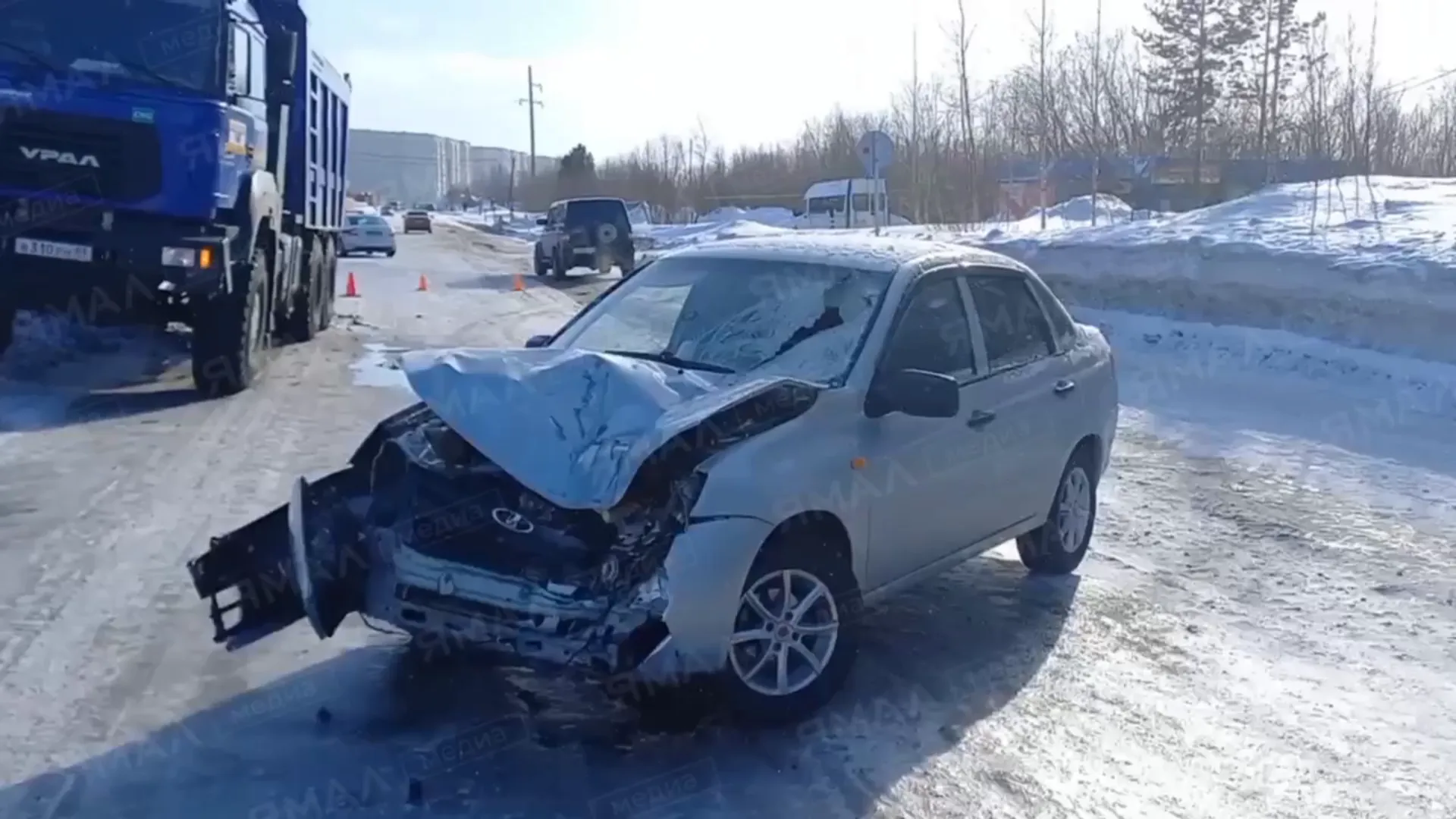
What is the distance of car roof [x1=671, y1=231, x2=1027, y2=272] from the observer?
6.43 metres

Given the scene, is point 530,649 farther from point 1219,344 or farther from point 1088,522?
point 1219,344

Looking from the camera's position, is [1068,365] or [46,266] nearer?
[1068,365]

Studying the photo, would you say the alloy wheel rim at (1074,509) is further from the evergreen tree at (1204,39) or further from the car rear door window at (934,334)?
the evergreen tree at (1204,39)

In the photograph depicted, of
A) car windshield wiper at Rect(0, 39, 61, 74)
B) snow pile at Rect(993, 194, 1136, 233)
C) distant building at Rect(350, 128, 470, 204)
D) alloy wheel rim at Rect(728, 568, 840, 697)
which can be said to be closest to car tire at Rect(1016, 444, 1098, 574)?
alloy wheel rim at Rect(728, 568, 840, 697)

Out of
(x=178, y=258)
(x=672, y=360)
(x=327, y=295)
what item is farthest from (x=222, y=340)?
(x=672, y=360)

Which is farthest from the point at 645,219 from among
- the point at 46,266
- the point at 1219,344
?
the point at 46,266

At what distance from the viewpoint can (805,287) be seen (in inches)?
249

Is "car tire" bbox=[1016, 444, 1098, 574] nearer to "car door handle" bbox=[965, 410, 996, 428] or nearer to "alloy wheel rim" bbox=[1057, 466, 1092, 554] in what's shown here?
"alloy wheel rim" bbox=[1057, 466, 1092, 554]

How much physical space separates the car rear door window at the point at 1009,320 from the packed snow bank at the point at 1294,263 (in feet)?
27.8

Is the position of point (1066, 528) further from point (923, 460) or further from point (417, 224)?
point (417, 224)

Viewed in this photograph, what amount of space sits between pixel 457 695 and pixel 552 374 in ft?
4.07

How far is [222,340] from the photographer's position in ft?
42.0

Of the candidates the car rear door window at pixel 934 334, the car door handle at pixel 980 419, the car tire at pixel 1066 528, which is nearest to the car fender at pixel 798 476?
the car rear door window at pixel 934 334

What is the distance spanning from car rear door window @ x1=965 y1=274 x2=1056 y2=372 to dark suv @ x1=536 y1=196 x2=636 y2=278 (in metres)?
28.1
